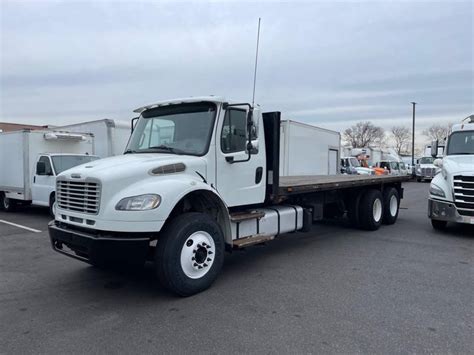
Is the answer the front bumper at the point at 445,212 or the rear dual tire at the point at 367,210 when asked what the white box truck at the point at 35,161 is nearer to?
the rear dual tire at the point at 367,210

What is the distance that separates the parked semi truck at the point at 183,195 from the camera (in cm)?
442

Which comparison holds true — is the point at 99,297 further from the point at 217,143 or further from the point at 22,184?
the point at 22,184

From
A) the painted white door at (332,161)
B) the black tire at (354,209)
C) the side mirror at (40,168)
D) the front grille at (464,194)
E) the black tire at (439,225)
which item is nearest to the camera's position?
the front grille at (464,194)

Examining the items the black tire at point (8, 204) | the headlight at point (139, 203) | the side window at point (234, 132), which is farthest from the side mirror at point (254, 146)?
the black tire at point (8, 204)

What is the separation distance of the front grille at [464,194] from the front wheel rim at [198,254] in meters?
6.09

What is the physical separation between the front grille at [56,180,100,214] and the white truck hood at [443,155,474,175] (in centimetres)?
766

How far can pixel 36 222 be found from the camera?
11.0 meters

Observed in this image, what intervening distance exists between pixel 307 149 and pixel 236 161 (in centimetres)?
1180

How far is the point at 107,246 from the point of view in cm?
430

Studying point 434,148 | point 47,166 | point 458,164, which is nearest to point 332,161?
point 434,148

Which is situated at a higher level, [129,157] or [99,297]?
[129,157]

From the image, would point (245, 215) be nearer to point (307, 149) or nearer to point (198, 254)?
point (198, 254)

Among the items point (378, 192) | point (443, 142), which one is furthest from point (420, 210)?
point (378, 192)

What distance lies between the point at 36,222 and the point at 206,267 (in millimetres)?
8027
